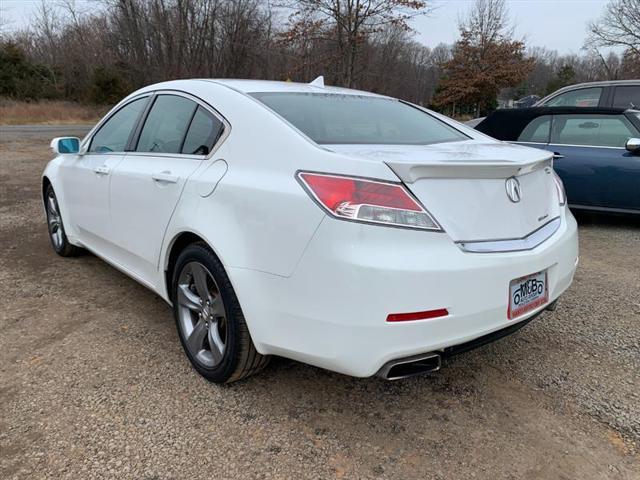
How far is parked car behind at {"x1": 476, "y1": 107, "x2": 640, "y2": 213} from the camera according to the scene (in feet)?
18.1

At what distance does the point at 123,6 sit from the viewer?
98.6 feet

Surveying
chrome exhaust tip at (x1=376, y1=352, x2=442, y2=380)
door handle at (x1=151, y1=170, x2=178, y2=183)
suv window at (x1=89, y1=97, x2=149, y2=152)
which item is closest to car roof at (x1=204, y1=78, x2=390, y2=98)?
door handle at (x1=151, y1=170, x2=178, y2=183)

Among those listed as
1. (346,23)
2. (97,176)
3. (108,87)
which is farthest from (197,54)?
(97,176)

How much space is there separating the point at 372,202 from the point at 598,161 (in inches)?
192

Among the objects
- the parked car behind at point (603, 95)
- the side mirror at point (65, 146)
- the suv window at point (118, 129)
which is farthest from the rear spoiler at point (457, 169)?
the parked car behind at point (603, 95)

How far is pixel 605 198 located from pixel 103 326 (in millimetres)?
5340

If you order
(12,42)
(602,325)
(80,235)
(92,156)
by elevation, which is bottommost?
(602,325)

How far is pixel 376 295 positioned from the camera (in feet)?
5.90

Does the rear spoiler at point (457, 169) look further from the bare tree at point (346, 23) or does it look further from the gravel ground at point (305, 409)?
the bare tree at point (346, 23)

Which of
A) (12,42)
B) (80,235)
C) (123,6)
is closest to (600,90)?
(80,235)

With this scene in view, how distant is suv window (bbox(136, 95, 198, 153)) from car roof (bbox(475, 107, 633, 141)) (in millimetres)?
4812

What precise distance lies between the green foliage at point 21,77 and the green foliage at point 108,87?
14.9 ft

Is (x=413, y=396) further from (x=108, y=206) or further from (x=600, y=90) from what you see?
(x=600, y=90)

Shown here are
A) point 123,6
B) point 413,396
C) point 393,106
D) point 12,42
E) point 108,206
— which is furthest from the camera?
point 12,42
